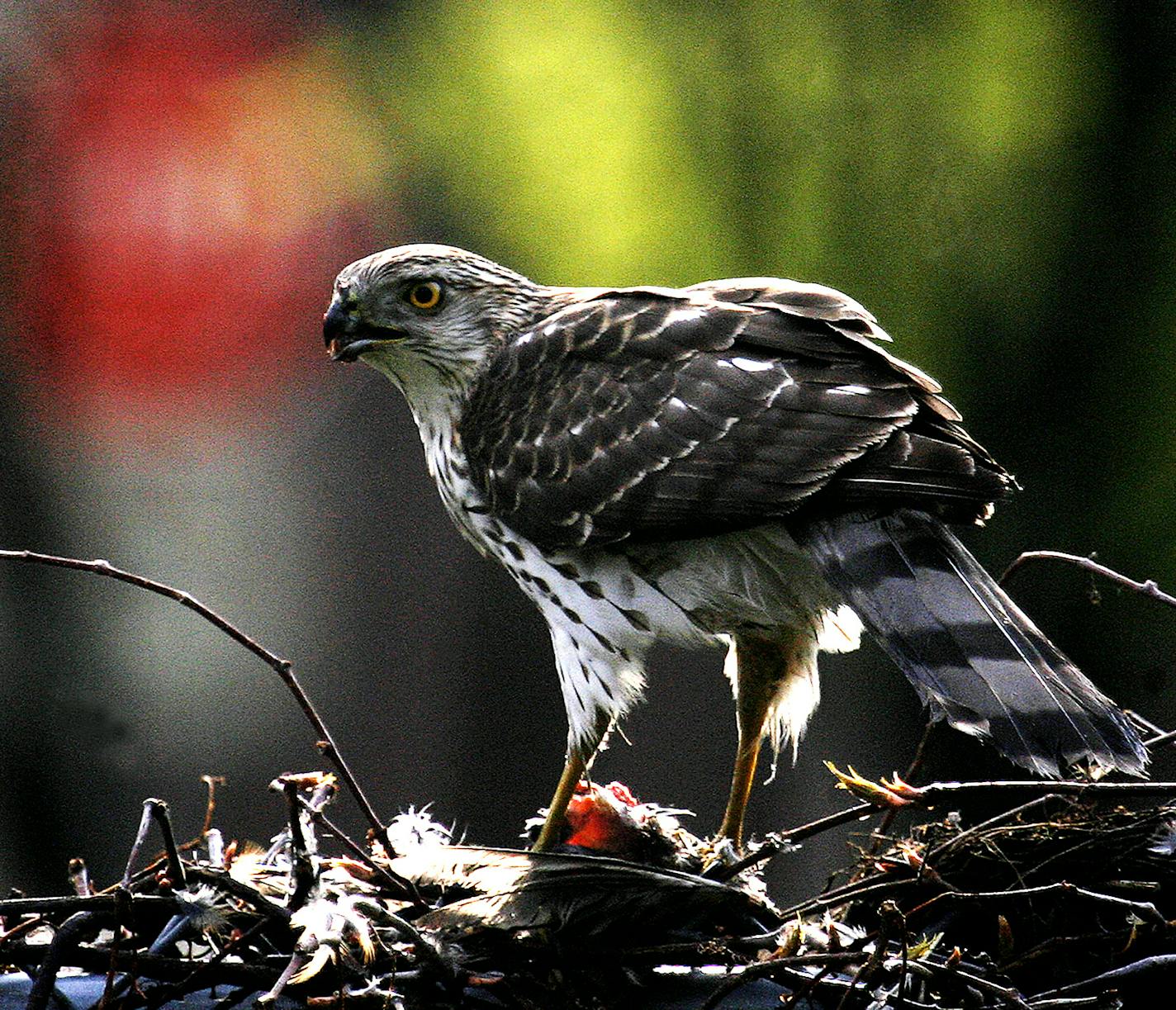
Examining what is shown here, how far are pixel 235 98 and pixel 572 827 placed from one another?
9.55 feet

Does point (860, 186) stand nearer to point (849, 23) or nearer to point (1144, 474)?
point (849, 23)

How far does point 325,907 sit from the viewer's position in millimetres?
1322

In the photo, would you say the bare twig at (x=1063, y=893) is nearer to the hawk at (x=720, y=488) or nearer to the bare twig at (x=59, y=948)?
the hawk at (x=720, y=488)

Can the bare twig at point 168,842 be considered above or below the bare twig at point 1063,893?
above

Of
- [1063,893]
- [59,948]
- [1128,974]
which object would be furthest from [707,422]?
[59,948]

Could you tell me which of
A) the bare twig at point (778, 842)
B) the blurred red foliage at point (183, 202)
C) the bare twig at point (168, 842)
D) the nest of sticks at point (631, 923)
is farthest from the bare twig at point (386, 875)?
the blurred red foliage at point (183, 202)

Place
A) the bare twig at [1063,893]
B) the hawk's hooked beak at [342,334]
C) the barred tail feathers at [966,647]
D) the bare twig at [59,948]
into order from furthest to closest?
the hawk's hooked beak at [342,334] < the barred tail feathers at [966,647] < the bare twig at [1063,893] < the bare twig at [59,948]

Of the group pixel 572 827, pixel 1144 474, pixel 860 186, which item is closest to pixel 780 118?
pixel 860 186

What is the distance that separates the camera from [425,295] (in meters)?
2.27

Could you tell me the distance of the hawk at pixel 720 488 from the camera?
175 cm

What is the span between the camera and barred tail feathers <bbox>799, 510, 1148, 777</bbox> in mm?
1597

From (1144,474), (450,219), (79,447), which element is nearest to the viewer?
(1144,474)

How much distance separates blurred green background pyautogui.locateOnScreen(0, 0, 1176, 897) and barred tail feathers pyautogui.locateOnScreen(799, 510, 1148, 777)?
4.14 ft

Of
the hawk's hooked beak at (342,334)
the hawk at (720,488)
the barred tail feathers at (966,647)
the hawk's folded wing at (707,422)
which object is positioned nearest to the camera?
the barred tail feathers at (966,647)
